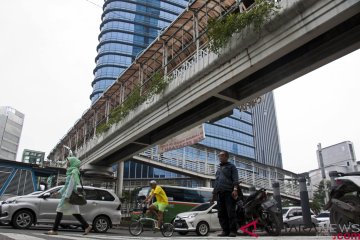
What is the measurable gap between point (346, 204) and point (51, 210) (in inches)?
379

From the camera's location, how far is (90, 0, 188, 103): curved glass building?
74375 millimetres

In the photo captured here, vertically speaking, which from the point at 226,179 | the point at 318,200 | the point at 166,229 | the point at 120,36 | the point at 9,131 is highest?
the point at 120,36

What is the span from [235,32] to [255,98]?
10.0 feet

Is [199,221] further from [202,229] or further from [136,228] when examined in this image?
[136,228]

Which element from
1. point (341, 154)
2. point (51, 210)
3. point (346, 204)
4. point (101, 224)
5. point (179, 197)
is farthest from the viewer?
point (341, 154)

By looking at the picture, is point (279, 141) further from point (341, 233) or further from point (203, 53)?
point (341, 233)

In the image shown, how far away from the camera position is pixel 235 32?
1091 centimetres

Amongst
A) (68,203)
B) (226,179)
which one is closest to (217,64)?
(226,179)

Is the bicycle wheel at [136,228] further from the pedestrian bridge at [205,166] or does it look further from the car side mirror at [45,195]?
the pedestrian bridge at [205,166]

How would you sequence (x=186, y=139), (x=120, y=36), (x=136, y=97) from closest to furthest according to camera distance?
(x=136, y=97)
(x=186, y=139)
(x=120, y=36)

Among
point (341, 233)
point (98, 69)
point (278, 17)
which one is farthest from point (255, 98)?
point (98, 69)

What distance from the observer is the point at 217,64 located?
12.0 metres

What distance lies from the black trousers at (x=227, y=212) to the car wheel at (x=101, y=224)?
6888 mm

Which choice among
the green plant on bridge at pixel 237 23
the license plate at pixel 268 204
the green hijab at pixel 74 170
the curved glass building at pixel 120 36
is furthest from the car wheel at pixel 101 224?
the curved glass building at pixel 120 36
